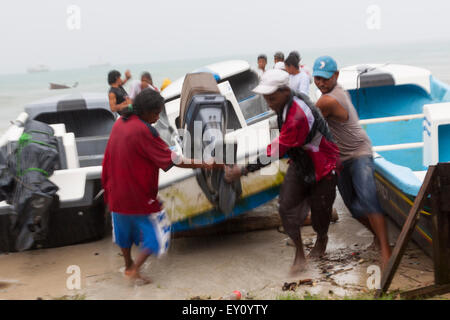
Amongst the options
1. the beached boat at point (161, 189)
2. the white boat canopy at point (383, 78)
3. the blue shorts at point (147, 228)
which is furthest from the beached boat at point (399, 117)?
the blue shorts at point (147, 228)

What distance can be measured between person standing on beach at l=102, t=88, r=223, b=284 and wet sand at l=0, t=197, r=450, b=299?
1.50ft

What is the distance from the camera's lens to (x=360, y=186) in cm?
419

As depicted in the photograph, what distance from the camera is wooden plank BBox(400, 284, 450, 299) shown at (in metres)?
3.61

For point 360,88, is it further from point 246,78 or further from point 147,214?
point 147,214

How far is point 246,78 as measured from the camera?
9039 mm

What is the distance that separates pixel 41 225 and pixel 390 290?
120 inches

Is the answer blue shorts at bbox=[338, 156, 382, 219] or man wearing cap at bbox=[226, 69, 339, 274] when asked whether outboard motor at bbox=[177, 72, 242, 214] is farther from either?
blue shorts at bbox=[338, 156, 382, 219]

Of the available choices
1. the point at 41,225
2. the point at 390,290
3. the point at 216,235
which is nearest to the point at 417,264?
the point at 390,290

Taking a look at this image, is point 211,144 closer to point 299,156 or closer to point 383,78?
point 299,156

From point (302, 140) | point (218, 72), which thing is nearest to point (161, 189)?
point (302, 140)

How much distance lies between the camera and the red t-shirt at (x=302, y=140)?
3.96 meters

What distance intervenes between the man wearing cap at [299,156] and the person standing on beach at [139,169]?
2.18 feet

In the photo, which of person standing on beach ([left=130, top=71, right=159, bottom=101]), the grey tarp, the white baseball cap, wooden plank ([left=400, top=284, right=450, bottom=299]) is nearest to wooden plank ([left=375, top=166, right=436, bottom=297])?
wooden plank ([left=400, top=284, right=450, bottom=299])

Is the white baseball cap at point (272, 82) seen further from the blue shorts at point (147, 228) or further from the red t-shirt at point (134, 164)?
the blue shorts at point (147, 228)
